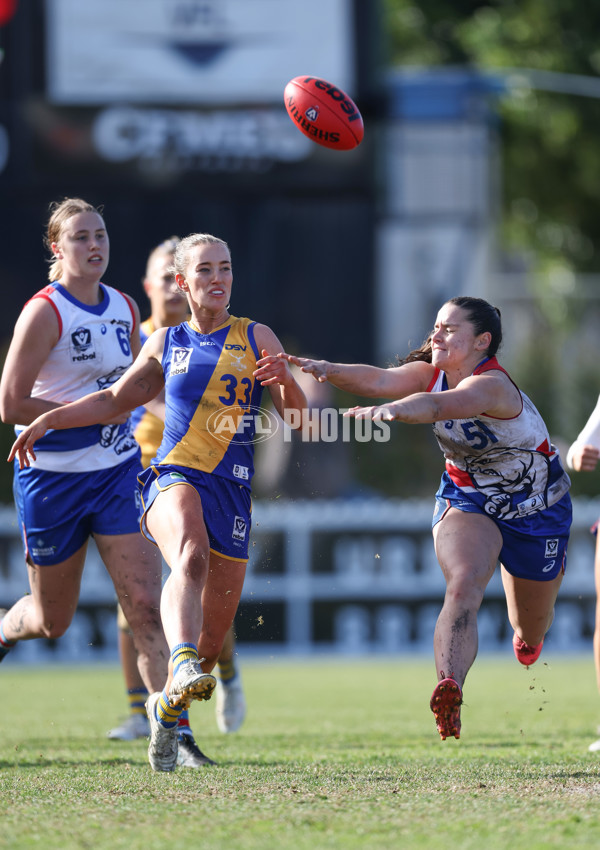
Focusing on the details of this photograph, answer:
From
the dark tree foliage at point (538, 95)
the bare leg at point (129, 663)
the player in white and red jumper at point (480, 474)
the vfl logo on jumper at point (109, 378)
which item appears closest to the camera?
the player in white and red jumper at point (480, 474)

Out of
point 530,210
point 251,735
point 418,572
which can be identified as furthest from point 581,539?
point 530,210

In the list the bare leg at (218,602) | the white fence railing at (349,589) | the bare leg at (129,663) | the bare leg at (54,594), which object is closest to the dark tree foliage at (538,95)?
the white fence railing at (349,589)

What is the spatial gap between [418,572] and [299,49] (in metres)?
7.32

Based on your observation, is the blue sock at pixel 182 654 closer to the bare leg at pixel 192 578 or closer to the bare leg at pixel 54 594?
the bare leg at pixel 192 578

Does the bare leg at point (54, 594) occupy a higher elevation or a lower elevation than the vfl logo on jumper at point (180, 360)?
lower

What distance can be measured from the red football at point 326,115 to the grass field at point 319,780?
2882 mm

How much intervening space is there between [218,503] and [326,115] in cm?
228

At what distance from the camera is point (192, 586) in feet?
16.3

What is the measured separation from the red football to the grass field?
2882mm

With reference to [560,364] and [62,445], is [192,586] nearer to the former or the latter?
[62,445]

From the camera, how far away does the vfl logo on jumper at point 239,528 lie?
5285mm

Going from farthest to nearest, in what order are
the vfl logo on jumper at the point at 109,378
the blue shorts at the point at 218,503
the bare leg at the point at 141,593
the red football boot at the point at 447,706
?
the vfl logo on jumper at the point at 109,378 → the bare leg at the point at 141,593 → the blue shorts at the point at 218,503 → the red football boot at the point at 447,706

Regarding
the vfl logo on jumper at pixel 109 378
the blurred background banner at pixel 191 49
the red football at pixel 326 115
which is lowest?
the vfl logo on jumper at pixel 109 378

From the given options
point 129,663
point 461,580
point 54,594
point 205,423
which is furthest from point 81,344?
point 461,580
